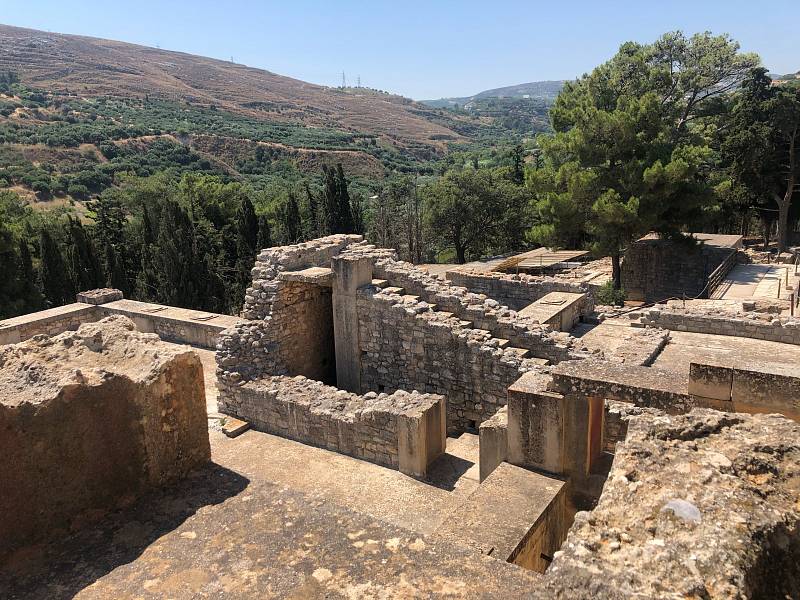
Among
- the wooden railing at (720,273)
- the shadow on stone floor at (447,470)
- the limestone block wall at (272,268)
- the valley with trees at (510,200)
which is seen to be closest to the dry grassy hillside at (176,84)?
the valley with trees at (510,200)

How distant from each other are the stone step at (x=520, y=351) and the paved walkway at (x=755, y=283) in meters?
10.3

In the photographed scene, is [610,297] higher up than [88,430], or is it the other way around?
[88,430]

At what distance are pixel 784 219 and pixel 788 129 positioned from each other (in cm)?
383

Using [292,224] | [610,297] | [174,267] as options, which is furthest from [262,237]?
[610,297]

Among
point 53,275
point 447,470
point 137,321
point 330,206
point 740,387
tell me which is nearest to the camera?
point 740,387

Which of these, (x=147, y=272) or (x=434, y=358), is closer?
(x=434, y=358)

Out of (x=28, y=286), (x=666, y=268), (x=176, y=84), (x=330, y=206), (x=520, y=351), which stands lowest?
(x=28, y=286)

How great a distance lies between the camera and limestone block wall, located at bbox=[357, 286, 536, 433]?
9.66 meters

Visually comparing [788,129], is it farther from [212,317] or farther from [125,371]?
[125,371]

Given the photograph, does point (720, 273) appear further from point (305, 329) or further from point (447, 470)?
point (447, 470)

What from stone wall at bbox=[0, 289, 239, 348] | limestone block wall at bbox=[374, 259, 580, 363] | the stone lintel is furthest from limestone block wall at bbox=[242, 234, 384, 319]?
stone wall at bbox=[0, 289, 239, 348]

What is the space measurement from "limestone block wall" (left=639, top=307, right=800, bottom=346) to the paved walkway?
4.57 meters

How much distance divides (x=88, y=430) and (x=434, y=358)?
6.96 metres

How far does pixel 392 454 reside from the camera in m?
8.73
